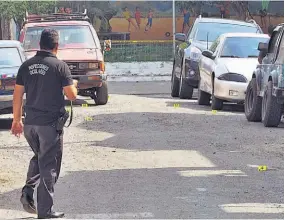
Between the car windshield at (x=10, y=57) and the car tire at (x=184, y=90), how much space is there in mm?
6003

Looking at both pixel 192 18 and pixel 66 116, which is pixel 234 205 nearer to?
pixel 66 116

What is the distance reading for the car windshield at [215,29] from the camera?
20781 millimetres

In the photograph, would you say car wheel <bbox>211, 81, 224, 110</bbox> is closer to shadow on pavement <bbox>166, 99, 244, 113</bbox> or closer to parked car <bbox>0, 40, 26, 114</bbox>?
shadow on pavement <bbox>166, 99, 244, 113</bbox>

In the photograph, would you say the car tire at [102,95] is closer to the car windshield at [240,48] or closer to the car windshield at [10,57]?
the car windshield at [240,48]

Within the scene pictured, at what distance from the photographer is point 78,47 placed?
19500 millimetres

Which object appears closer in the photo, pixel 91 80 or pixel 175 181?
pixel 175 181

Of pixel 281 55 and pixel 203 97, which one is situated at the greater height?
pixel 281 55

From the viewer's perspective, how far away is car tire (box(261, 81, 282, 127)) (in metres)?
14.5

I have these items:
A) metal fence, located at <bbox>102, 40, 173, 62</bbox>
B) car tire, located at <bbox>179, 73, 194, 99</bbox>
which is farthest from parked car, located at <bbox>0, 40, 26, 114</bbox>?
metal fence, located at <bbox>102, 40, 173, 62</bbox>

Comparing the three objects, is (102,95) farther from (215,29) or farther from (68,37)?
(215,29)

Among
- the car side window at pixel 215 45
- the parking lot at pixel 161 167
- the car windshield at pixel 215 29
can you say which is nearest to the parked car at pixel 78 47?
the parking lot at pixel 161 167

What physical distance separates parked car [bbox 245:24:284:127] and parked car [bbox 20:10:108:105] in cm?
377

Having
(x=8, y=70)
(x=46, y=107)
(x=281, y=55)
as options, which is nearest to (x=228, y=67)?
(x=281, y=55)

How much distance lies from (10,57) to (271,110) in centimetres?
468
